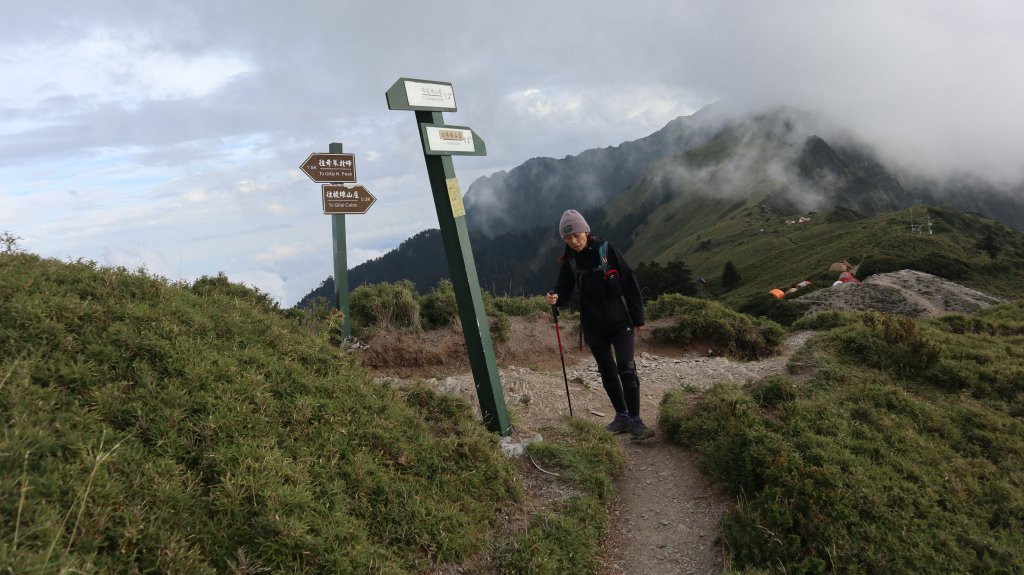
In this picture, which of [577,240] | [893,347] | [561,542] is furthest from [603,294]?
[893,347]

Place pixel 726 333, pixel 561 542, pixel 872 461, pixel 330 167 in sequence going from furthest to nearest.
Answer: pixel 726 333, pixel 330 167, pixel 872 461, pixel 561 542

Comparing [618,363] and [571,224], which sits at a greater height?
[571,224]

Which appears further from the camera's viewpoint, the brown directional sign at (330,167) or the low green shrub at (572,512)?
the brown directional sign at (330,167)

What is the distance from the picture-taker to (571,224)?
673cm

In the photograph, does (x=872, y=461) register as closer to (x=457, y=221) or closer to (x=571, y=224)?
(x=571, y=224)

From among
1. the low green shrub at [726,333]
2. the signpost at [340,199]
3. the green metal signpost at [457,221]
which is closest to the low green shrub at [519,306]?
the low green shrub at [726,333]

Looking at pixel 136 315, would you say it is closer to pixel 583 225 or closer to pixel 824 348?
pixel 583 225

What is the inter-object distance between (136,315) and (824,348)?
985 centimetres

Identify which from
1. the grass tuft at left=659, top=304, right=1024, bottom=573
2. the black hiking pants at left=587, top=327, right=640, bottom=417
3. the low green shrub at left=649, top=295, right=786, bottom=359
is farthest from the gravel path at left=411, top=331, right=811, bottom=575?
the low green shrub at left=649, top=295, right=786, bottom=359

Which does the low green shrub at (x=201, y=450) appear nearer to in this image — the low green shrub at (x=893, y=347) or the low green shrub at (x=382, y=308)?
the low green shrub at (x=382, y=308)

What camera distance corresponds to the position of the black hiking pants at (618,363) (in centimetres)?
686

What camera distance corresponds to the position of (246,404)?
415 centimetres

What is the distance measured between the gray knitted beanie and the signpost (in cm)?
505

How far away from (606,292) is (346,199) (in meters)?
5.92
